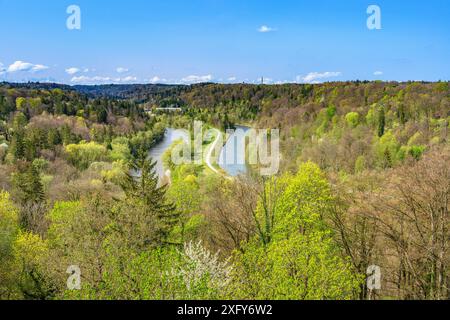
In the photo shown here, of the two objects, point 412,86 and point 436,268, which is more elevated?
point 412,86

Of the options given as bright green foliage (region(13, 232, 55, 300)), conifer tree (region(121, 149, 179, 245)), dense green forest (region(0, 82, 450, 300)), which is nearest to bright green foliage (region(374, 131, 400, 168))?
dense green forest (region(0, 82, 450, 300))

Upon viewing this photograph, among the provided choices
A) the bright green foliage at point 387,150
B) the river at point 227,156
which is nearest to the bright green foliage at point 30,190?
the river at point 227,156

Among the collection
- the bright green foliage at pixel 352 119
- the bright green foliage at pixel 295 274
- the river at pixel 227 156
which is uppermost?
the bright green foliage at pixel 352 119

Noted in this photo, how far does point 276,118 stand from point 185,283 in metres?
101

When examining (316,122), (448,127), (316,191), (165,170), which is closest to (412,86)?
(316,122)

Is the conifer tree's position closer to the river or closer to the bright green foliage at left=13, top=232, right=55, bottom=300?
the bright green foliage at left=13, top=232, right=55, bottom=300

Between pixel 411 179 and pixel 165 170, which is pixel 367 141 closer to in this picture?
pixel 165 170

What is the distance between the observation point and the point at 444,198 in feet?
53.2

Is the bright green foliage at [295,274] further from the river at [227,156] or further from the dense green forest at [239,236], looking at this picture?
the river at [227,156]

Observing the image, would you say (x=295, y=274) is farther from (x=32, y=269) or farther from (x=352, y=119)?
(x=352, y=119)

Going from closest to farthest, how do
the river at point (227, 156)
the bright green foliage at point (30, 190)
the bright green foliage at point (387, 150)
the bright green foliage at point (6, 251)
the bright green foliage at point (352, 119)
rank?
the bright green foliage at point (6, 251) < the bright green foliage at point (30, 190) < the bright green foliage at point (387, 150) < the river at point (227, 156) < the bright green foliage at point (352, 119)

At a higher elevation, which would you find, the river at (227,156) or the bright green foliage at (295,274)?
the bright green foliage at (295,274)

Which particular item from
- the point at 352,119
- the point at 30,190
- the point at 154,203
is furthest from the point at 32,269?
the point at 352,119

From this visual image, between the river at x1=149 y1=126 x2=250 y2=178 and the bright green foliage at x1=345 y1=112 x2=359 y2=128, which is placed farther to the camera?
the bright green foliage at x1=345 y1=112 x2=359 y2=128
